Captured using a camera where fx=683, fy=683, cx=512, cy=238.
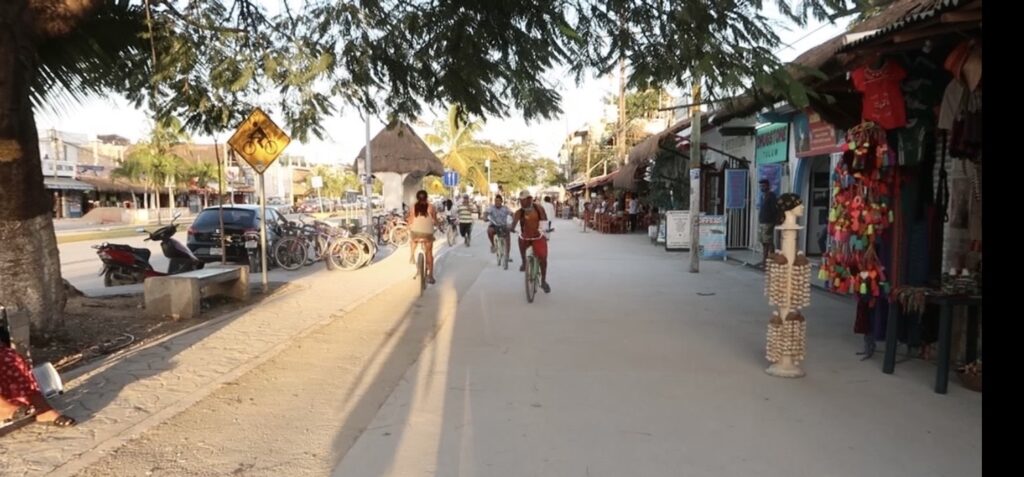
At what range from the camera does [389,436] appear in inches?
174

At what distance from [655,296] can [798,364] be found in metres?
4.59

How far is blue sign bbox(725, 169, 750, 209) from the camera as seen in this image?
17031 millimetres

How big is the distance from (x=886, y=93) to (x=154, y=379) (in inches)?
260

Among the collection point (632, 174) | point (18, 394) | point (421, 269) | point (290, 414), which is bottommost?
point (290, 414)

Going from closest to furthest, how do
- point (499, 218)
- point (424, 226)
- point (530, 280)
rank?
point (530, 280), point (424, 226), point (499, 218)

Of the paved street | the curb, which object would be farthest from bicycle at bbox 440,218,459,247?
the paved street

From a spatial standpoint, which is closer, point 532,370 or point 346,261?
point 532,370

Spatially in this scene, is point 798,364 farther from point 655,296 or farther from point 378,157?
point 378,157

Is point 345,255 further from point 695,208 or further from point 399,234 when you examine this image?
point 695,208

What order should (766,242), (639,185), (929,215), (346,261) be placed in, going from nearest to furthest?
1. (929,215)
2. (766,242)
3. (346,261)
4. (639,185)

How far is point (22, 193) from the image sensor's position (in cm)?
610

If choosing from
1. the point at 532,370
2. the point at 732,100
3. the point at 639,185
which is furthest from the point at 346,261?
the point at 639,185

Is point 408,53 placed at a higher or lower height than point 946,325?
higher

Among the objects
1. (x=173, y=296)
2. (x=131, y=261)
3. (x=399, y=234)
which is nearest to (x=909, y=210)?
(x=173, y=296)
